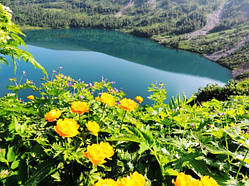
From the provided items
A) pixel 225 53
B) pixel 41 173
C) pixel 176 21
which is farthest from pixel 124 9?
pixel 41 173

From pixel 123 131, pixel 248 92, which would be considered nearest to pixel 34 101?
pixel 123 131

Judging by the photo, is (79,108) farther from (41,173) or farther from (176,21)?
(176,21)

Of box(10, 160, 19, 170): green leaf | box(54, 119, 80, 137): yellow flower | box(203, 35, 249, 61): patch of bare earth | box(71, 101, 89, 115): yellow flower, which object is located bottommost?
box(203, 35, 249, 61): patch of bare earth

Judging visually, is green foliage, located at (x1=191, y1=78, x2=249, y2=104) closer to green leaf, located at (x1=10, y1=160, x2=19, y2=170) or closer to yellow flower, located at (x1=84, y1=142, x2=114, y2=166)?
yellow flower, located at (x1=84, y1=142, x2=114, y2=166)

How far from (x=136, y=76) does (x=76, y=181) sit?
27.8 metres

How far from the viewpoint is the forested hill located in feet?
184

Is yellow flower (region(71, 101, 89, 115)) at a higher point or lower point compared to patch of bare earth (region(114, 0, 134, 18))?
lower

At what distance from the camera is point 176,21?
10294 cm

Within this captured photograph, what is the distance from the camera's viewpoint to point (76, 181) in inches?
43.3

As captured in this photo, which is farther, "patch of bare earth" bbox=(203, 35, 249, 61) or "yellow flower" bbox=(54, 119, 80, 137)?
"patch of bare earth" bbox=(203, 35, 249, 61)

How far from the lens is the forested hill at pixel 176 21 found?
56062 millimetres

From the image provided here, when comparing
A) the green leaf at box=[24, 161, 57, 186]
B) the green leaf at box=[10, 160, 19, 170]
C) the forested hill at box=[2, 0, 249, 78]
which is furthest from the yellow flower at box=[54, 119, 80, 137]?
the forested hill at box=[2, 0, 249, 78]

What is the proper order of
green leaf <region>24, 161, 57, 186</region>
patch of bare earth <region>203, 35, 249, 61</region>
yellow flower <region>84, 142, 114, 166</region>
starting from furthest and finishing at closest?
patch of bare earth <region>203, 35, 249, 61</region> → green leaf <region>24, 161, 57, 186</region> → yellow flower <region>84, 142, 114, 166</region>

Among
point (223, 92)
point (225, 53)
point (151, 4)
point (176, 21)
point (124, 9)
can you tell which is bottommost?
point (225, 53)
